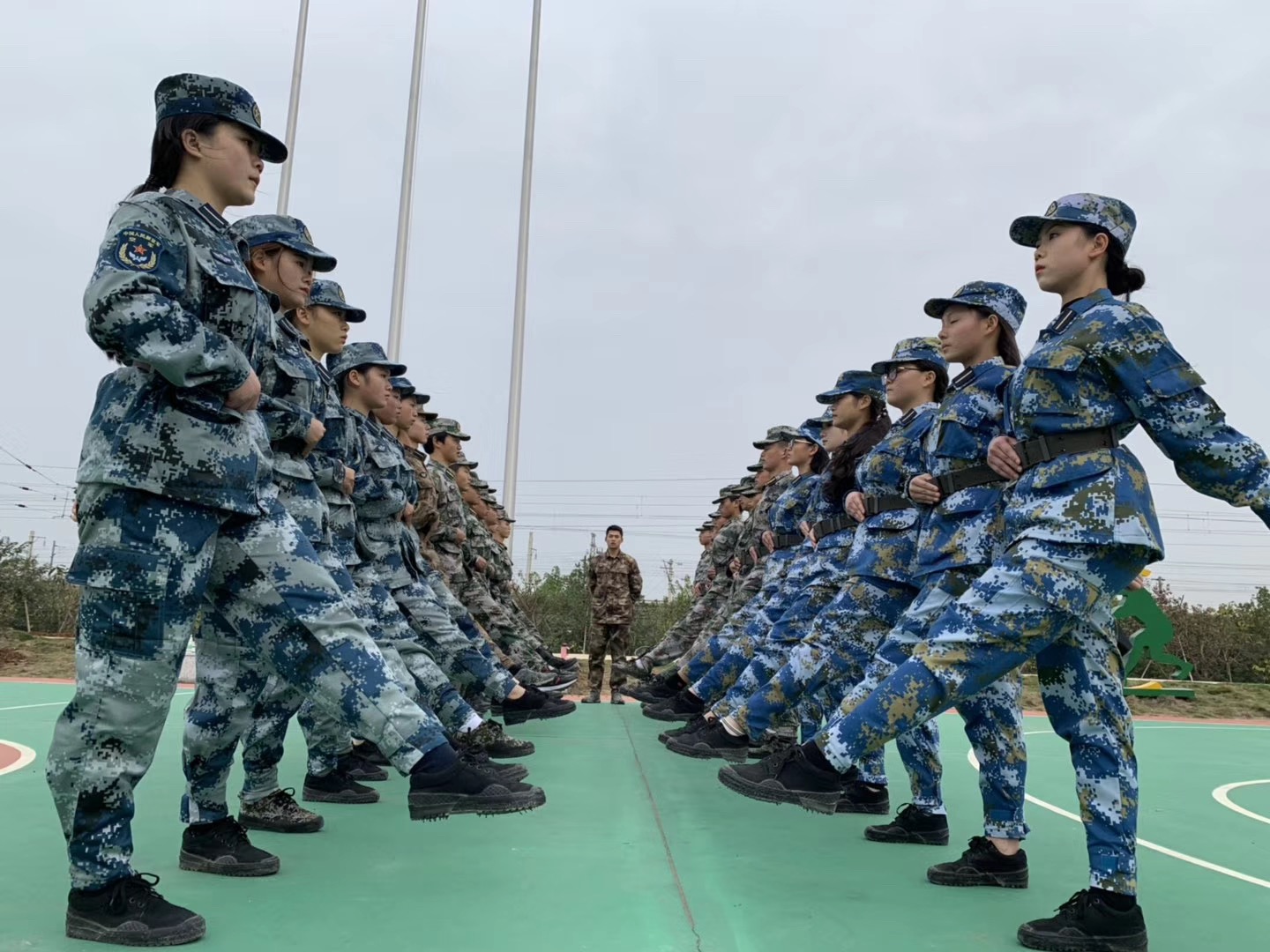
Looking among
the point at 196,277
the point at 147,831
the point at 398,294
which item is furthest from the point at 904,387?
the point at 398,294

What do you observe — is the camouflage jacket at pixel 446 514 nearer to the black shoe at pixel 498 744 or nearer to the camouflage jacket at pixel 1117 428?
the black shoe at pixel 498 744

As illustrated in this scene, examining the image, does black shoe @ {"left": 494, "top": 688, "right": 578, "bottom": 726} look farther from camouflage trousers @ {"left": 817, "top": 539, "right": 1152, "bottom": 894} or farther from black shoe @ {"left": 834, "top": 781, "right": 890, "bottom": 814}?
camouflage trousers @ {"left": 817, "top": 539, "right": 1152, "bottom": 894}

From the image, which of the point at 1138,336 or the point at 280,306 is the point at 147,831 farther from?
the point at 1138,336

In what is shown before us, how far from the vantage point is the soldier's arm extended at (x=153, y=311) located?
84.0 inches

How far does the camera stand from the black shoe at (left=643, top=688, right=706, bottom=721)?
21.8 ft

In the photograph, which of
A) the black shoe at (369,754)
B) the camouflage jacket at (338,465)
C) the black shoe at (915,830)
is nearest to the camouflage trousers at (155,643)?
the camouflage jacket at (338,465)

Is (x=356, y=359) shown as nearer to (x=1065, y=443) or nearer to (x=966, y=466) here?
(x=966, y=466)

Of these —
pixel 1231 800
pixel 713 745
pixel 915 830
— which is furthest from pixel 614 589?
pixel 915 830

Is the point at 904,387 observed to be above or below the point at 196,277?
above

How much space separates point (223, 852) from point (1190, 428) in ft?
9.39

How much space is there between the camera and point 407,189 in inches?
627

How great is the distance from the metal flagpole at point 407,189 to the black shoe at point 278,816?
11.3 meters

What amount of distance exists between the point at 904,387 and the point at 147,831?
3.41 m

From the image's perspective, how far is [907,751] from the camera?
3.68 m
